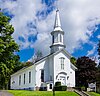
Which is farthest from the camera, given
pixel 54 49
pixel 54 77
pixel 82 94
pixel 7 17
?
pixel 54 49

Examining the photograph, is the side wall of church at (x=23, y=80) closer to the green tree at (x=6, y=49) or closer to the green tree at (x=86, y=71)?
the green tree at (x=86, y=71)

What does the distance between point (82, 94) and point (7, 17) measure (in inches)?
663

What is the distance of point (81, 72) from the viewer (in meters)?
61.8

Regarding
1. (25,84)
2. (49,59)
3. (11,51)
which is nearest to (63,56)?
(49,59)

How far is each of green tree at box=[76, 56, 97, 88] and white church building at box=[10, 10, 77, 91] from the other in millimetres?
6021

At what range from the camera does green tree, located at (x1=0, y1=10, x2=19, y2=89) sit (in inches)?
1409

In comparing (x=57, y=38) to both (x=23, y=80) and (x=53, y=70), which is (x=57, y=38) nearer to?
(x=53, y=70)

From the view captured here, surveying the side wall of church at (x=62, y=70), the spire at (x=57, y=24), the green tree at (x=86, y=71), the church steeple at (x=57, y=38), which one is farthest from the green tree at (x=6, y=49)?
the green tree at (x=86, y=71)

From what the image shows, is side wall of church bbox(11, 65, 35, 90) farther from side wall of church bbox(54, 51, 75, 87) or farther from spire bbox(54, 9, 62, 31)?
spire bbox(54, 9, 62, 31)

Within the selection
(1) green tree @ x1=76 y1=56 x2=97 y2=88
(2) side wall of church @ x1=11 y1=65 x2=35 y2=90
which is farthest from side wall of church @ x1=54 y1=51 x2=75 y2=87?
(1) green tree @ x1=76 y1=56 x2=97 y2=88

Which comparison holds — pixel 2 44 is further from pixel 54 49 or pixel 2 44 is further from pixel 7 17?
pixel 54 49

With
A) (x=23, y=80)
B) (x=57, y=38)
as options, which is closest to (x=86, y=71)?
(x=57, y=38)

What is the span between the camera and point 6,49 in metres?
36.9

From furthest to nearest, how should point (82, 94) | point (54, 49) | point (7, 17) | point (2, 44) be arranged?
point (54, 49)
point (82, 94)
point (7, 17)
point (2, 44)
